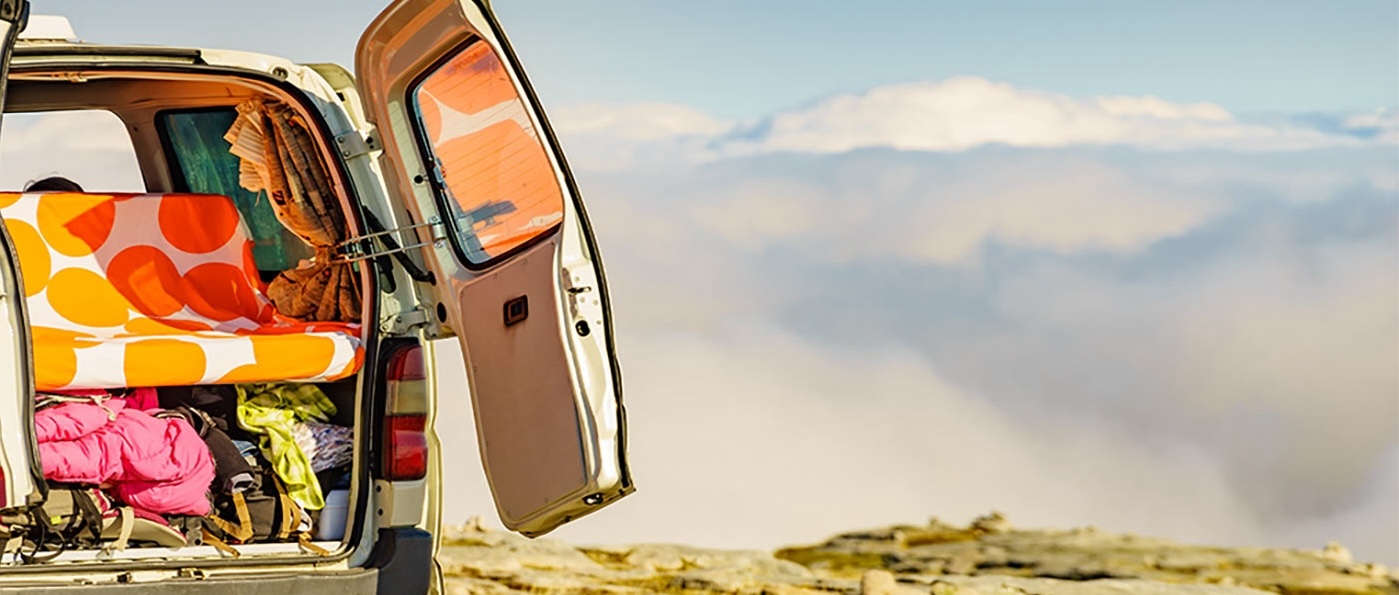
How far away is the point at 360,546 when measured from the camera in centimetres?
609

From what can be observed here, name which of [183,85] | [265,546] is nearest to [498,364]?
[265,546]

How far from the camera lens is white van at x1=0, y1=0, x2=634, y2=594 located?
5828 mm

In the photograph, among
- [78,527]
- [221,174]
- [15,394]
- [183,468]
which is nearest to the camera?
[15,394]

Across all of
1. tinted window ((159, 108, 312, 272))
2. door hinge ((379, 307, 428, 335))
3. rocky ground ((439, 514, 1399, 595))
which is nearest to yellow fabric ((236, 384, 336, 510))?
door hinge ((379, 307, 428, 335))

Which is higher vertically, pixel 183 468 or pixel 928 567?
pixel 928 567

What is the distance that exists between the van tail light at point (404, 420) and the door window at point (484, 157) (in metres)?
0.40

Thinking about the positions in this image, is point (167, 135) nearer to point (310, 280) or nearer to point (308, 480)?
point (310, 280)

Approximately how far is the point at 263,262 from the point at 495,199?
4.68 feet

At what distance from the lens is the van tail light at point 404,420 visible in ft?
20.2

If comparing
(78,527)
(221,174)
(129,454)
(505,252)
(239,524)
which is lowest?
(78,527)

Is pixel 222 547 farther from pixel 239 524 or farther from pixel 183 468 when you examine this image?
pixel 183 468

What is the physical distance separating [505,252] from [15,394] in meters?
1.69

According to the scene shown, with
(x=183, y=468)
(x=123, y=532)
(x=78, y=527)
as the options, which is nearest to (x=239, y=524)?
(x=183, y=468)

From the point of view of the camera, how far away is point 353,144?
634 centimetres
